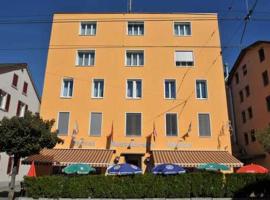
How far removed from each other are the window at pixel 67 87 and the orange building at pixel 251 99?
87.9 ft

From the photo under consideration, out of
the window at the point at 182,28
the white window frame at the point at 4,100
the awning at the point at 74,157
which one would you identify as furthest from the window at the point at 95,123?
the white window frame at the point at 4,100

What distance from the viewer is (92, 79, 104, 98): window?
3196 cm

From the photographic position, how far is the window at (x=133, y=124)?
30.1m

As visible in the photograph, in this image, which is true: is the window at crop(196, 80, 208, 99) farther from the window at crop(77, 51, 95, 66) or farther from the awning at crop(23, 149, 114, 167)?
the window at crop(77, 51, 95, 66)

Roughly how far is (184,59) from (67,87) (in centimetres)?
1358

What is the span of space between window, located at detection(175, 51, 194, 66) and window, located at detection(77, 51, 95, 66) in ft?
31.6

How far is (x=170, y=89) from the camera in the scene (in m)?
32.2

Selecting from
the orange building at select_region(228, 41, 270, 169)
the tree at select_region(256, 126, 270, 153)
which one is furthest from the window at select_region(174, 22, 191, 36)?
the tree at select_region(256, 126, 270, 153)

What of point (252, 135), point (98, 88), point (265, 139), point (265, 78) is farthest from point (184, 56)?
point (252, 135)

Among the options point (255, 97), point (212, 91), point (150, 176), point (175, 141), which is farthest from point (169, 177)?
point (255, 97)

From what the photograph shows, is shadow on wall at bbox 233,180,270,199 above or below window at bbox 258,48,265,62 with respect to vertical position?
below

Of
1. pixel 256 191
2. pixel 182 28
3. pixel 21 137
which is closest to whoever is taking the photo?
pixel 21 137

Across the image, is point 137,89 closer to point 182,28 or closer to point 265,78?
point 182,28

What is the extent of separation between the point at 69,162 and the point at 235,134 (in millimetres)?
34398
